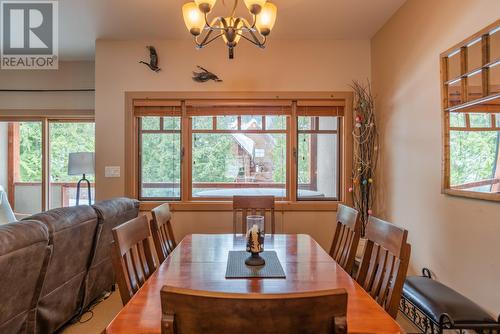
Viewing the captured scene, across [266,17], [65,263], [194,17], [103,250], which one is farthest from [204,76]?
[65,263]

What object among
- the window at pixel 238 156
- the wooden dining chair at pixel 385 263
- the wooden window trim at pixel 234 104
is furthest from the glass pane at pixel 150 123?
the wooden dining chair at pixel 385 263

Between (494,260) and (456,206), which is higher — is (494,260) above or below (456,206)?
below

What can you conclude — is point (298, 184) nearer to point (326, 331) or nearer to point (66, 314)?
point (66, 314)

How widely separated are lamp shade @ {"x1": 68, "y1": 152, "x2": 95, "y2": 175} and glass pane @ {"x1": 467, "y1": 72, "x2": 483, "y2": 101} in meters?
4.19

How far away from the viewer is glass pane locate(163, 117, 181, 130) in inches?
142

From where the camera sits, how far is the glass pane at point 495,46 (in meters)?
1.67

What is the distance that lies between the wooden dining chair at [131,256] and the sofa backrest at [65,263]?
757mm

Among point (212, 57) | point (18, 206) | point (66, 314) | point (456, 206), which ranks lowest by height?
point (66, 314)

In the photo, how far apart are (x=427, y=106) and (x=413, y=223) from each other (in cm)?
104

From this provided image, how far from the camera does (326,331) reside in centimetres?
71

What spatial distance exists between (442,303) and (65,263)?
250 centimetres

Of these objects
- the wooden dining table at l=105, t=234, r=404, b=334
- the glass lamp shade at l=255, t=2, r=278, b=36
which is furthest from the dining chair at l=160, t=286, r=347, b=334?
the glass lamp shade at l=255, t=2, r=278, b=36

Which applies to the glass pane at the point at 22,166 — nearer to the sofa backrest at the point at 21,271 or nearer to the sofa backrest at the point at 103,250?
the sofa backrest at the point at 103,250

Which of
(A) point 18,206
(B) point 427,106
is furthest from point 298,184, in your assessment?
(A) point 18,206
